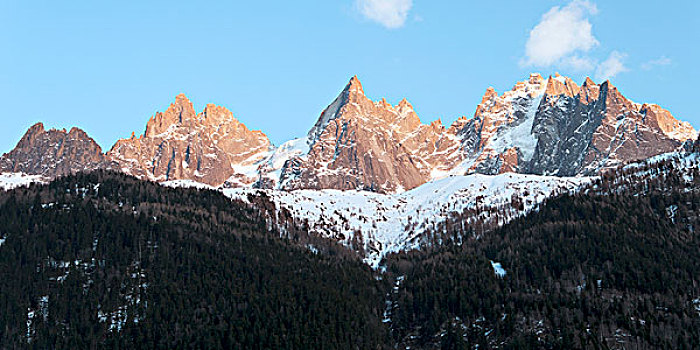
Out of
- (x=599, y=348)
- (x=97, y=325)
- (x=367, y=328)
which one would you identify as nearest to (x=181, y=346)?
(x=97, y=325)

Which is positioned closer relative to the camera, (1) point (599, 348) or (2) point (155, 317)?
(1) point (599, 348)

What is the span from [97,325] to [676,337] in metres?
143

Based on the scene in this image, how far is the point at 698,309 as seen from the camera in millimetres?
193750

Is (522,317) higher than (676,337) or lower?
higher

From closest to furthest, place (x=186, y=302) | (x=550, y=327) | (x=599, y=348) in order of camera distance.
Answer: (x=599, y=348)
(x=550, y=327)
(x=186, y=302)

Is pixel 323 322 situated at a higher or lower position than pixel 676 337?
higher

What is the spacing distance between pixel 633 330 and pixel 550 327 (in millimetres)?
19641

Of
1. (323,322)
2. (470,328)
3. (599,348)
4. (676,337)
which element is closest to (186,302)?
(323,322)

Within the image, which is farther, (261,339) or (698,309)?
(698,309)

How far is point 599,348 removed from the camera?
17525 cm

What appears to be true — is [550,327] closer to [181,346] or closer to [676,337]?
[676,337]

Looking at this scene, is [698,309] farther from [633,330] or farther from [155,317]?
[155,317]

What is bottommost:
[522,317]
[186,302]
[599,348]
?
[599,348]

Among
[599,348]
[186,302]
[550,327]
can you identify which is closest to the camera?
[599,348]
